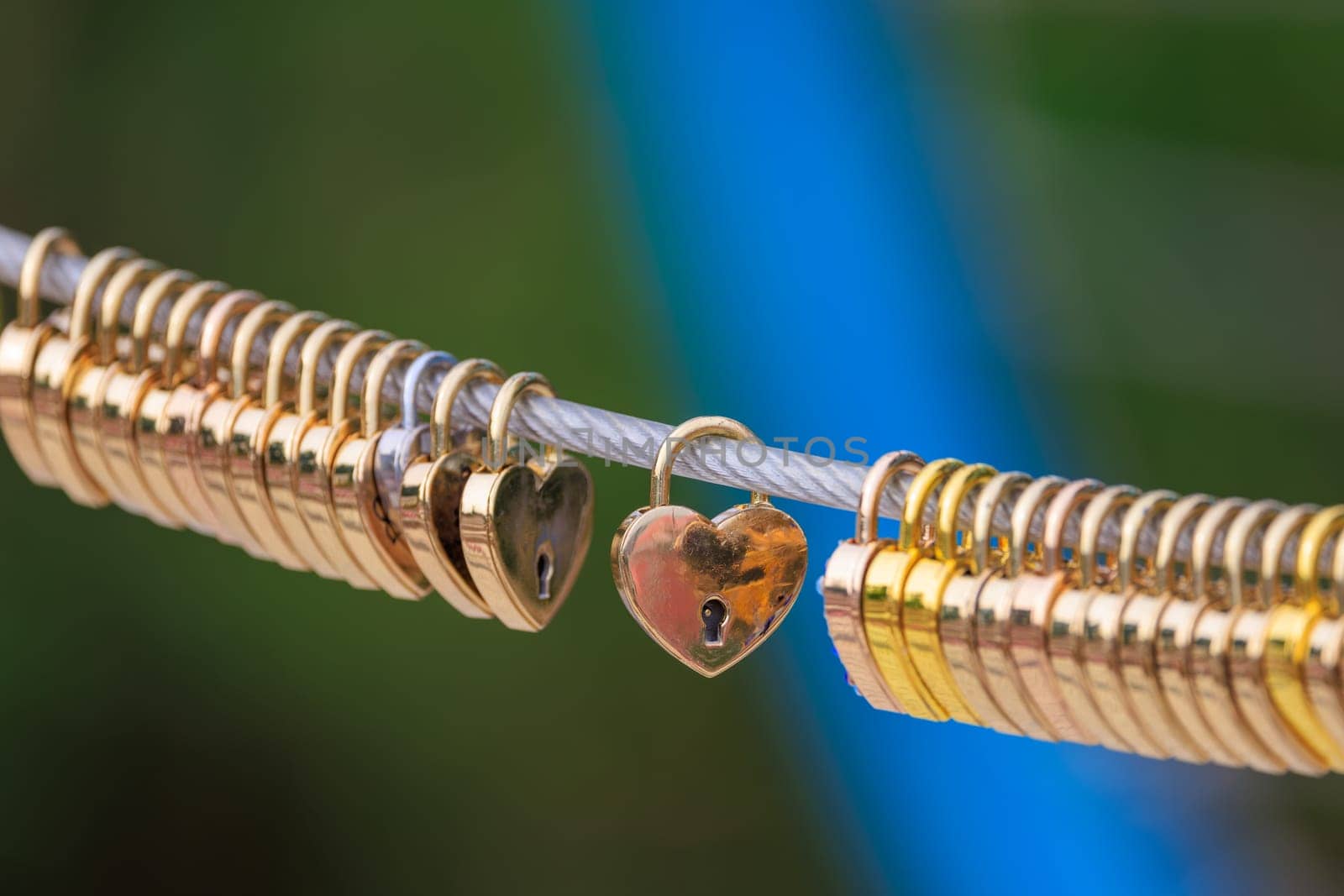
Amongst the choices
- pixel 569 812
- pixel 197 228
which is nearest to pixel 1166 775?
pixel 569 812

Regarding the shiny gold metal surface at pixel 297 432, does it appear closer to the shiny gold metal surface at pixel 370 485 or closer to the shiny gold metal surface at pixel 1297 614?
the shiny gold metal surface at pixel 370 485

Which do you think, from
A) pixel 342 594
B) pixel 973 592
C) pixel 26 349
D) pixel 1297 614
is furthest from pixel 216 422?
pixel 342 594

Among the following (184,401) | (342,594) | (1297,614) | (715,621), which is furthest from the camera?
(342,594)

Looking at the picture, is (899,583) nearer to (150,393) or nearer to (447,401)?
(447,401)

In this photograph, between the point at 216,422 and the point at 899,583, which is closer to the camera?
the point at 899,583

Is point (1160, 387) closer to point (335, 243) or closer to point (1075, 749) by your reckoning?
point (1075, 749)

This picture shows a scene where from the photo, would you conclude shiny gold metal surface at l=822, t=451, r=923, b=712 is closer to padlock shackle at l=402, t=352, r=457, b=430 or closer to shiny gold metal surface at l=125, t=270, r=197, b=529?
padlock shackle at l=402, t=352, r=457, b=430
